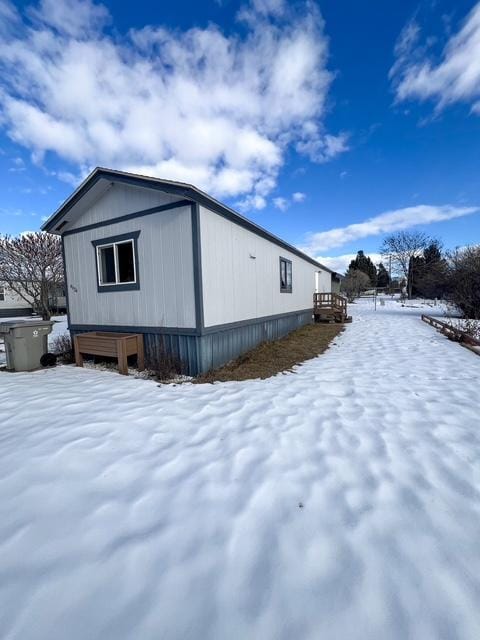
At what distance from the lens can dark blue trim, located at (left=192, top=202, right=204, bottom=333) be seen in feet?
16.6

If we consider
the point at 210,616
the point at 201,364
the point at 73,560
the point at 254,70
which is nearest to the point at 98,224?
the point at 201,364

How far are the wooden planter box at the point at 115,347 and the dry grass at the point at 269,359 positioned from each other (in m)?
1.57

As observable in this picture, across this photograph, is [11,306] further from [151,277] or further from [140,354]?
[151,277]

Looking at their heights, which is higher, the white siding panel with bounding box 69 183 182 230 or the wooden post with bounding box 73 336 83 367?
the white siding panel with bounding box 69 183 182 230

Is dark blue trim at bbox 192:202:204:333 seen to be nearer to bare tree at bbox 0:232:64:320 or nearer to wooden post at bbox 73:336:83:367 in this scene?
wooden post at bbox 73:336:83:367

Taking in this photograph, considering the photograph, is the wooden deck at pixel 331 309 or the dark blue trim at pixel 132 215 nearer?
the dark blue trim at pixel 132 215

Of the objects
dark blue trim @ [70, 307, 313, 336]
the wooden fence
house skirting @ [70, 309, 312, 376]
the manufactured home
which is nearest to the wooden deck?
the wooden fence

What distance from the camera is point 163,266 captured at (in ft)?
18.3

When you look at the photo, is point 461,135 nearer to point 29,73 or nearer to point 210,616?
point 29,73

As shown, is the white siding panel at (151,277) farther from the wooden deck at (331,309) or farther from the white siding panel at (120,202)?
the wooden deck at (331,309)

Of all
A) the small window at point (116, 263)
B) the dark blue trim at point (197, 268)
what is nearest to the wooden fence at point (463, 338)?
the dark blue trim at point (197, 268)

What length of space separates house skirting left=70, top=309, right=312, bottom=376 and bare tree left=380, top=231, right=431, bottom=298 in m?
35.8

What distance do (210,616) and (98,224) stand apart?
721 cm

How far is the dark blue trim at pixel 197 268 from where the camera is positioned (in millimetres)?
5070
